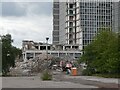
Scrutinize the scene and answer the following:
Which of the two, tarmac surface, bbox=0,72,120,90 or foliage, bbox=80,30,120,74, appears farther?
foliage, bbox=80,30,120,74

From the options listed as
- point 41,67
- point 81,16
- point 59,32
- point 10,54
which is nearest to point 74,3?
point 81,16

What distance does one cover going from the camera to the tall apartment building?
15275cm

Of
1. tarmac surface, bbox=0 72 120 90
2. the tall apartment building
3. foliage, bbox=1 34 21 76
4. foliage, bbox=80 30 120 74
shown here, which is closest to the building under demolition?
the tall apartment building

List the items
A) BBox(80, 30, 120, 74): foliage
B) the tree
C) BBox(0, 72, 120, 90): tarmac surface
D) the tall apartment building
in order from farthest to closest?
the tall apartment building, the tree, BBox(80, 30, 120, 74): foliage, BBox(0, 72, 120, 90): tarmac surface

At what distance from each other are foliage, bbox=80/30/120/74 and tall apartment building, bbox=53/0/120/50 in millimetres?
94792

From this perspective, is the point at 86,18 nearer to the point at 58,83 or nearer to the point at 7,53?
the point at 7,53

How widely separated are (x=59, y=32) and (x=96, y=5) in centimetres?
2695

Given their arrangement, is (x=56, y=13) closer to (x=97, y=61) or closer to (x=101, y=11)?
(x=101, y=11)

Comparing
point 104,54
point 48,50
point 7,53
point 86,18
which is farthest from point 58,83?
point 86,18

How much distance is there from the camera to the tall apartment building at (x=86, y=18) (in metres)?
153

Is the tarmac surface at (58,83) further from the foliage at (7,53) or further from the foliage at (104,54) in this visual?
the foliage at (7,53)

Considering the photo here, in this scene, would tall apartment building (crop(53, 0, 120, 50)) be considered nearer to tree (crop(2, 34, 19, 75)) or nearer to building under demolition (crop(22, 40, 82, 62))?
building under demolition (crop(22, 40, 82, 62))

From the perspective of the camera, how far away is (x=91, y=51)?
55.6 meters

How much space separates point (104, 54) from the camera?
4653 cm
